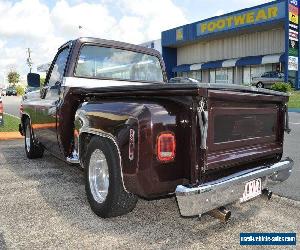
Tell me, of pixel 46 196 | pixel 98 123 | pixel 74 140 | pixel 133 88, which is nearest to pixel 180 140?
pixel 133 88

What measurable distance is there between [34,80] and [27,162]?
1.52m

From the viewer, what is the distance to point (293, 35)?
32562mm

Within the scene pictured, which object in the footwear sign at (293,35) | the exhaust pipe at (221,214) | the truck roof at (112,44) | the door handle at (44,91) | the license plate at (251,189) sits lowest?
the exhaust pipe at (221,214)

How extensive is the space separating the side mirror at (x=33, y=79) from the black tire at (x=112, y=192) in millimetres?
2713

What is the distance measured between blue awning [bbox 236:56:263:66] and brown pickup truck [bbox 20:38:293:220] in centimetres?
3380

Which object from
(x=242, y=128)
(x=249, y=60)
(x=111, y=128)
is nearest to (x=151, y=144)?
(x=111, y=128)

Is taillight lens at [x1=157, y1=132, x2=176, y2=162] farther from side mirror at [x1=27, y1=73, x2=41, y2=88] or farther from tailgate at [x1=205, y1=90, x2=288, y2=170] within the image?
side mirror at [x1=27, y1=73, x2=41, y2=88]

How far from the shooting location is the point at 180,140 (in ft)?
10.00

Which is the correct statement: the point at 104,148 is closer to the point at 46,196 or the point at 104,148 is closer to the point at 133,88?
the point at 133,88

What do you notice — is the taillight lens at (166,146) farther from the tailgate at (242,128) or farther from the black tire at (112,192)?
the black tire at (112,192)

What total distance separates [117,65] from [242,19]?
110ft

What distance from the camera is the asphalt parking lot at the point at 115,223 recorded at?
10.4ft

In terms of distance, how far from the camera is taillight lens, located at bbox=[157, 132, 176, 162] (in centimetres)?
296

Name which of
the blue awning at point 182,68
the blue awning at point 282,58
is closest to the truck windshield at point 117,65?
the blue awning at point 282,58
